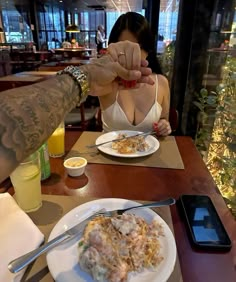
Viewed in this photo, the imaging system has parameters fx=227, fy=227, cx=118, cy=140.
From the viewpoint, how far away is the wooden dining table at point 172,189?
0.56 m

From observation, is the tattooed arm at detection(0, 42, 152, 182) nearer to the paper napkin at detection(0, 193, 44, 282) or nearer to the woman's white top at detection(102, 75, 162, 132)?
the paper napkin at detection(0, 193, 44, 282)

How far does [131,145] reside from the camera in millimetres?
1165

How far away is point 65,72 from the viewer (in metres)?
0.75

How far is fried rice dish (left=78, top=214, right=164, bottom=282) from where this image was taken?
1.65 feet

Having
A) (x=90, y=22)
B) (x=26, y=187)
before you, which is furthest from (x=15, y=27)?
(x=26, y=187)

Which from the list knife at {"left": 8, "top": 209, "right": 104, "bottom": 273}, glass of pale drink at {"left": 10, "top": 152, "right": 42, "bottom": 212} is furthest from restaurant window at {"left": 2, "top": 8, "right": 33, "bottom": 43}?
knife at {"left": 8, "top": 209, "right": 104, "bottom": 273}

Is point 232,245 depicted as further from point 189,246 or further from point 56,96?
point 56,96

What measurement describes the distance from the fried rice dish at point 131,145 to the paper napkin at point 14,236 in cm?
56

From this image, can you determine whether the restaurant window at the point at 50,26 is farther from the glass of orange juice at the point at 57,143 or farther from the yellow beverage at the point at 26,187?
the yellow beverage at the point at 26,187

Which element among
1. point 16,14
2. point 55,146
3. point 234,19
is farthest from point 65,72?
point 16,14

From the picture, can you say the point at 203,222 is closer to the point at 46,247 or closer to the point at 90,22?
the point at 46,247

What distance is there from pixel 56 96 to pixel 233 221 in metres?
0.65

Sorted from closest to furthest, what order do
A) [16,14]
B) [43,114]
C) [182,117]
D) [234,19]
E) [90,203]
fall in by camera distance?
[43,114] < [90,203] < [234,19] < [182,117] < [16,14]

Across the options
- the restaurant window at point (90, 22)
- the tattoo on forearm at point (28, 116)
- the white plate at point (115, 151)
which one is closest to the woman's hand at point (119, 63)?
the white plate at point (115, 151)
